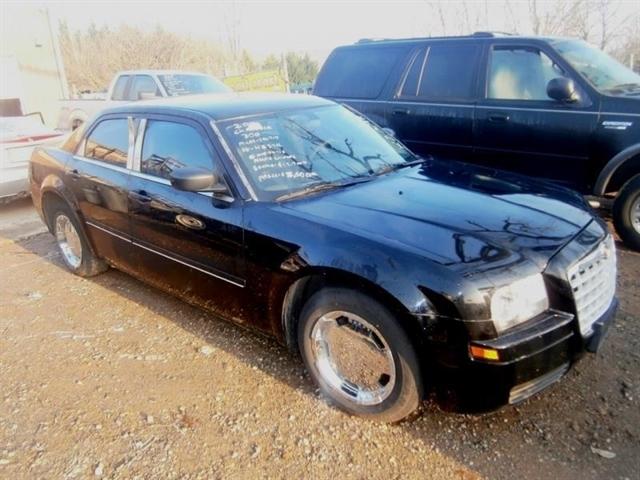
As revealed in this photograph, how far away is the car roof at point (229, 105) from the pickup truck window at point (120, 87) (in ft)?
23.0

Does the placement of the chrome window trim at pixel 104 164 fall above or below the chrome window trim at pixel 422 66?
below

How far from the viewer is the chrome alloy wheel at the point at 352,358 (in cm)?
260

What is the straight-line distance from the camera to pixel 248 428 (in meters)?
Result: 2.75

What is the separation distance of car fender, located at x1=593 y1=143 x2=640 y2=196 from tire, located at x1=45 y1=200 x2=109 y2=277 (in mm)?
4598

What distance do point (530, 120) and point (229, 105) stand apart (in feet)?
10.0

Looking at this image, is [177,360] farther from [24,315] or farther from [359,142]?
[359,142]

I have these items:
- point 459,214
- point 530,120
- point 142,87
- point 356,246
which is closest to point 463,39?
point 530,120

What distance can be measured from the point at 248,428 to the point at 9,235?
16.9 ft

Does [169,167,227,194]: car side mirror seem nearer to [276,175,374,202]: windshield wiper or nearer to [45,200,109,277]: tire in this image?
[276,175,374,202]: windshield wiper

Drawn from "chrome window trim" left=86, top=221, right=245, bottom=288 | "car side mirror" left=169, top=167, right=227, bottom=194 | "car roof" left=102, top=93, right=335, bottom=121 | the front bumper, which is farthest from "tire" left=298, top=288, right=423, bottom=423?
"car roof" left=102, top=93, right=335, bottom=121

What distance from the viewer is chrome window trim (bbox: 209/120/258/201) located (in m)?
3.05

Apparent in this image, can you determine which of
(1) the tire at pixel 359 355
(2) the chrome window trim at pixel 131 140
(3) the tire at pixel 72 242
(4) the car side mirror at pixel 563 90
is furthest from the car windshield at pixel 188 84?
(1) the tire at pixel 359 355

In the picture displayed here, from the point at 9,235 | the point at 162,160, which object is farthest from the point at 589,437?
the point at 9,235

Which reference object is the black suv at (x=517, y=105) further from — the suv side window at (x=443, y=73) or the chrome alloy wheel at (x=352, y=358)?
the chrome alloy wheel at (x=352, y=358)
